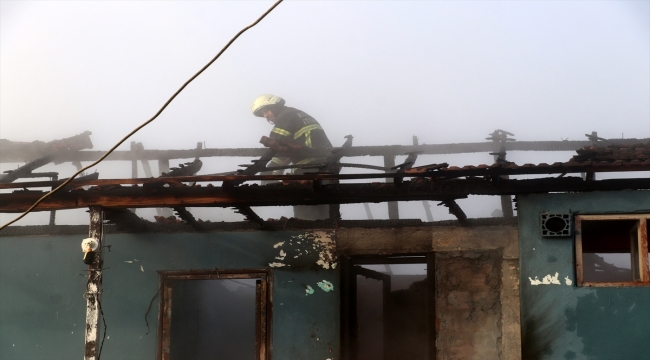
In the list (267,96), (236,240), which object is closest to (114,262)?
(236,240)

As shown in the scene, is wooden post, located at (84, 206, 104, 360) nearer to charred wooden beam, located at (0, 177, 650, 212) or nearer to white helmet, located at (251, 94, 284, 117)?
charred wooden beam, located at (0, 177, 650, 212)

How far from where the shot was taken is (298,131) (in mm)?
11070

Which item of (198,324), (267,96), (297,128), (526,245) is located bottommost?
(198,324)

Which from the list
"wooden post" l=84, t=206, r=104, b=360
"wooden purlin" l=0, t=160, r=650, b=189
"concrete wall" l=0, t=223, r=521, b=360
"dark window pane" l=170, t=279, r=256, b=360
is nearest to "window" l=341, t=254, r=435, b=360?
"concrete wall" l=0, t=223, r=521, b=360

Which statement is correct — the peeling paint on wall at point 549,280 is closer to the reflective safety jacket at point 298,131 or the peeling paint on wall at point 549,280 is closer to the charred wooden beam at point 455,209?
the charred wooden beam at point 455,209

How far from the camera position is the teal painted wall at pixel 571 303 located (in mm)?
7367

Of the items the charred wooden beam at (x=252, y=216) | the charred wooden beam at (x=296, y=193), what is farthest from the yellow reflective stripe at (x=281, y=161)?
the charred wooden beam at (x=296, y=193)

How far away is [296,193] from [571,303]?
12.0 ft

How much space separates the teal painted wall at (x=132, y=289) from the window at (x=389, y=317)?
1.81 feet

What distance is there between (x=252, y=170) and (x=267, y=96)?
133 inches

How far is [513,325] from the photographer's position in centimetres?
876

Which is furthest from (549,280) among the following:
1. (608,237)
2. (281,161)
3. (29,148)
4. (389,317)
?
(29,148)

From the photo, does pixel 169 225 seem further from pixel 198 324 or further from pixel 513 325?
pixel 513 325

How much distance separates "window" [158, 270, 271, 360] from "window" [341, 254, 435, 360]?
50.8 inches
